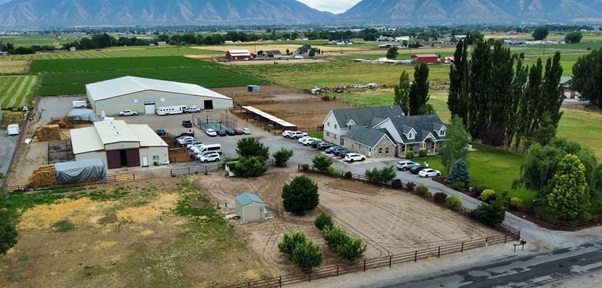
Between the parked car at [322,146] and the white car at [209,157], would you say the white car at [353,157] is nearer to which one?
the parked car at [322,146]

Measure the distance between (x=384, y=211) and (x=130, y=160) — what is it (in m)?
27.7

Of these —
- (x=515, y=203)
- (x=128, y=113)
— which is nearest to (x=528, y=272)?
(x=515, y=203)

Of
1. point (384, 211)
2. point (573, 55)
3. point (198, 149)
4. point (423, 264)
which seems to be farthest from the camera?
point (573, 55)

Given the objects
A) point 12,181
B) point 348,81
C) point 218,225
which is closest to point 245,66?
point 348,81

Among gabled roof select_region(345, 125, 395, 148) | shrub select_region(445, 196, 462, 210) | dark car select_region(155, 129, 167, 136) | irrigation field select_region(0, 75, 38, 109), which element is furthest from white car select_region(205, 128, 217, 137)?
irrigation field select_region(0, 75, 38, 109)

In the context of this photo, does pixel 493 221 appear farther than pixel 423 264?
Yes

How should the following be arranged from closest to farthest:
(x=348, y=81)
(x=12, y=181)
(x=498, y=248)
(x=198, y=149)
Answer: (x=498, y=248)
(x=12, y=181)
(x=198, y=149)
(x=348, y=81)

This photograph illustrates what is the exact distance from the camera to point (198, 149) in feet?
188

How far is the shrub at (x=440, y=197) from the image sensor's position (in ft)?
139

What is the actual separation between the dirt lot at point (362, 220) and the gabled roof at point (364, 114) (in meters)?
15.5

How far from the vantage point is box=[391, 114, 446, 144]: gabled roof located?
58438 mm

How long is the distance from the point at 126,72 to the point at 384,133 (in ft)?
347

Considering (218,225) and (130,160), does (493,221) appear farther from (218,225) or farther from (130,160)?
(130,160)

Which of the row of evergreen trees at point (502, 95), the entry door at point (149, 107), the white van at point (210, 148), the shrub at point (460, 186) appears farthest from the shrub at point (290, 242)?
the entry door at point (149, 107)
